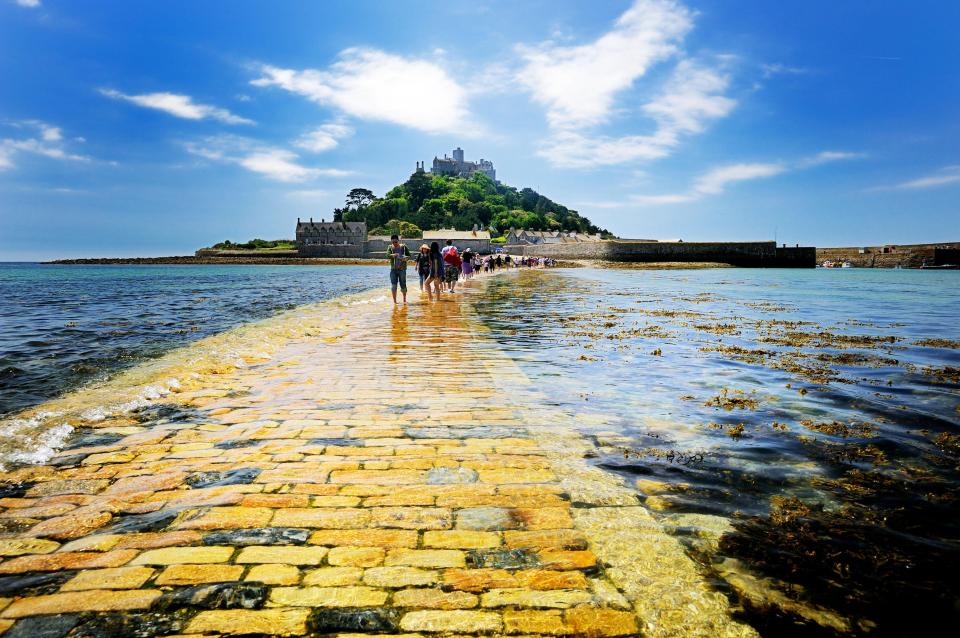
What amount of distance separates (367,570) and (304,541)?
1.56ft

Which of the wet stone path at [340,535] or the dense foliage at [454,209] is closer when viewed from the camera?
the wet stone path at [340,535]

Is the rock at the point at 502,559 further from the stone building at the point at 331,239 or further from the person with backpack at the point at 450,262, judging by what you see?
the stone building at the point at 331,239

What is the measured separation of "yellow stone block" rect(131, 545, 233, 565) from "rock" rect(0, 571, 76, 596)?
0.93 feet

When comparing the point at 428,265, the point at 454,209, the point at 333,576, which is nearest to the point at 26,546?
the point at 333,576

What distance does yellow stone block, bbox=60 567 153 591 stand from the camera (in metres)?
2.27

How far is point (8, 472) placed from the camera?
12.3 ft

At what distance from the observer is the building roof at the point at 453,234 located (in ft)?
418

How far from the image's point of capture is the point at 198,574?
7.72ft

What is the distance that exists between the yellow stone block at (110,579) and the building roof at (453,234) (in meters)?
125

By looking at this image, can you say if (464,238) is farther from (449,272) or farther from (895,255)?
(449,272)

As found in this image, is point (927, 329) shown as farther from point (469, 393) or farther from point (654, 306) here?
point (469, 393)

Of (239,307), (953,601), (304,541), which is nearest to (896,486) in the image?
(953,601)

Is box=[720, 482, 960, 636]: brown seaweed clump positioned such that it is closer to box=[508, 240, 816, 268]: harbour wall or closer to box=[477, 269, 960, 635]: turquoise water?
box=[477, 269, 960, 635]: turquoise water

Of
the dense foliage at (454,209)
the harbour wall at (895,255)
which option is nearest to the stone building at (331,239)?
the dense foliage at (454,209)
